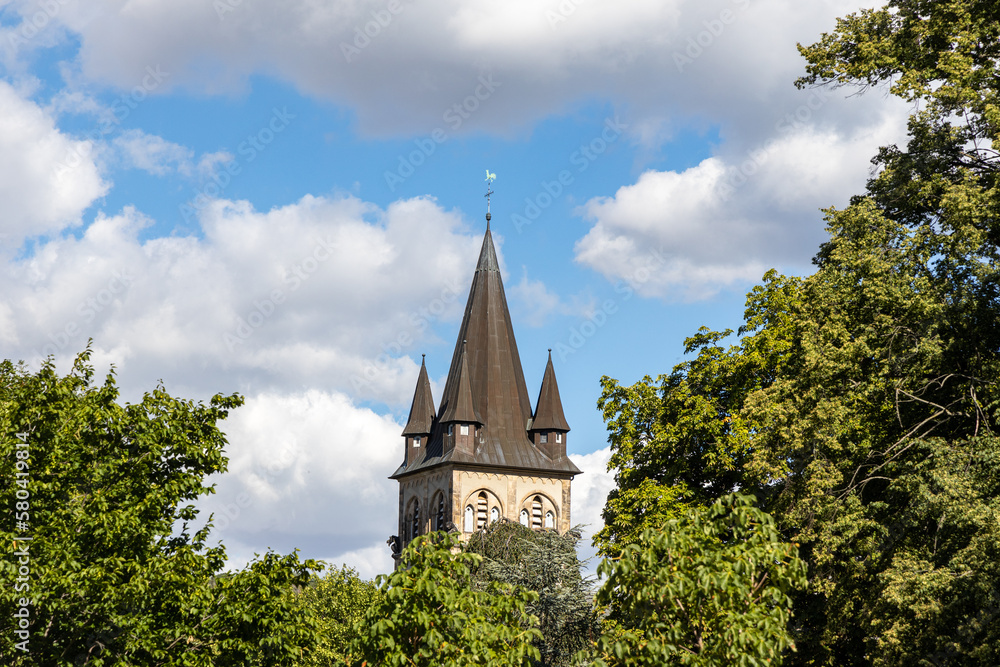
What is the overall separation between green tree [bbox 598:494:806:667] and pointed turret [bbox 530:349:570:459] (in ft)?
187

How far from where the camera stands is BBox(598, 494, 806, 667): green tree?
1288cm

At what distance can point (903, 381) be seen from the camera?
21.3 metres

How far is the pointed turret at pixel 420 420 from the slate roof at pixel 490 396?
49 cm

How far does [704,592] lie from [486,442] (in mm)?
57408

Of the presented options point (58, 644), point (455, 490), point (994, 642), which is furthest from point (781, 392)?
point (455, 490)

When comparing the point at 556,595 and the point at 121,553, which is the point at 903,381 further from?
the point at 556,595

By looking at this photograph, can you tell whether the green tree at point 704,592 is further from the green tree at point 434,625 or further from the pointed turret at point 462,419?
the pointed turret at point 462,419

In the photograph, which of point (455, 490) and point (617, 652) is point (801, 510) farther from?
point (455, 490)

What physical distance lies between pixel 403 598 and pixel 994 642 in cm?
874

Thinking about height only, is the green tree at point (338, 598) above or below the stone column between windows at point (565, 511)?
below

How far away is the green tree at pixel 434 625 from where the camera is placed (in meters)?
13.8

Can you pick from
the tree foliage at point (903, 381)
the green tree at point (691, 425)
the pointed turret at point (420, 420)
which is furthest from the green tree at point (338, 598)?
the tree foliage at point (903, 381)

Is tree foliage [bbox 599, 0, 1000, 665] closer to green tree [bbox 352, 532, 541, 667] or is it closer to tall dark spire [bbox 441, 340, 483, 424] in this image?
green tree [bbox 352, 532, 541, 667]

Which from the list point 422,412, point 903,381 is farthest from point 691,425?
point 422,412
